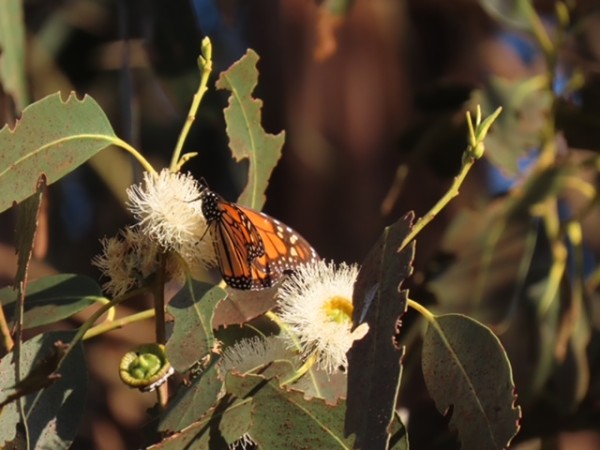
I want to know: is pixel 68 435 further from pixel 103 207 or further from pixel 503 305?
pixel 103 207

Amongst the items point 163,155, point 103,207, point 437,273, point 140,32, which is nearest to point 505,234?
point 437,273

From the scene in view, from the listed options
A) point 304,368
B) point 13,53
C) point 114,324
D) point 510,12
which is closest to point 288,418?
point 304,368

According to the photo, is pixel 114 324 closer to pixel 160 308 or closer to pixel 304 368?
→ pixel 160 308

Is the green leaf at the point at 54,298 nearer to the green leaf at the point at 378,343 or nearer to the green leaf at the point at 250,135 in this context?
the green leaf at the point at 250,135

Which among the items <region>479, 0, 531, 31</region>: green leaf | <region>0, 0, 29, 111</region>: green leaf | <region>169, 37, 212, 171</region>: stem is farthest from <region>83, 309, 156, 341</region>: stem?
<region>479, 0, 531, 31</region>: green leaf

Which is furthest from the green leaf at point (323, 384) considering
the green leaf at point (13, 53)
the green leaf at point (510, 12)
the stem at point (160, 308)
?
the green leaf at point (510, 12)
